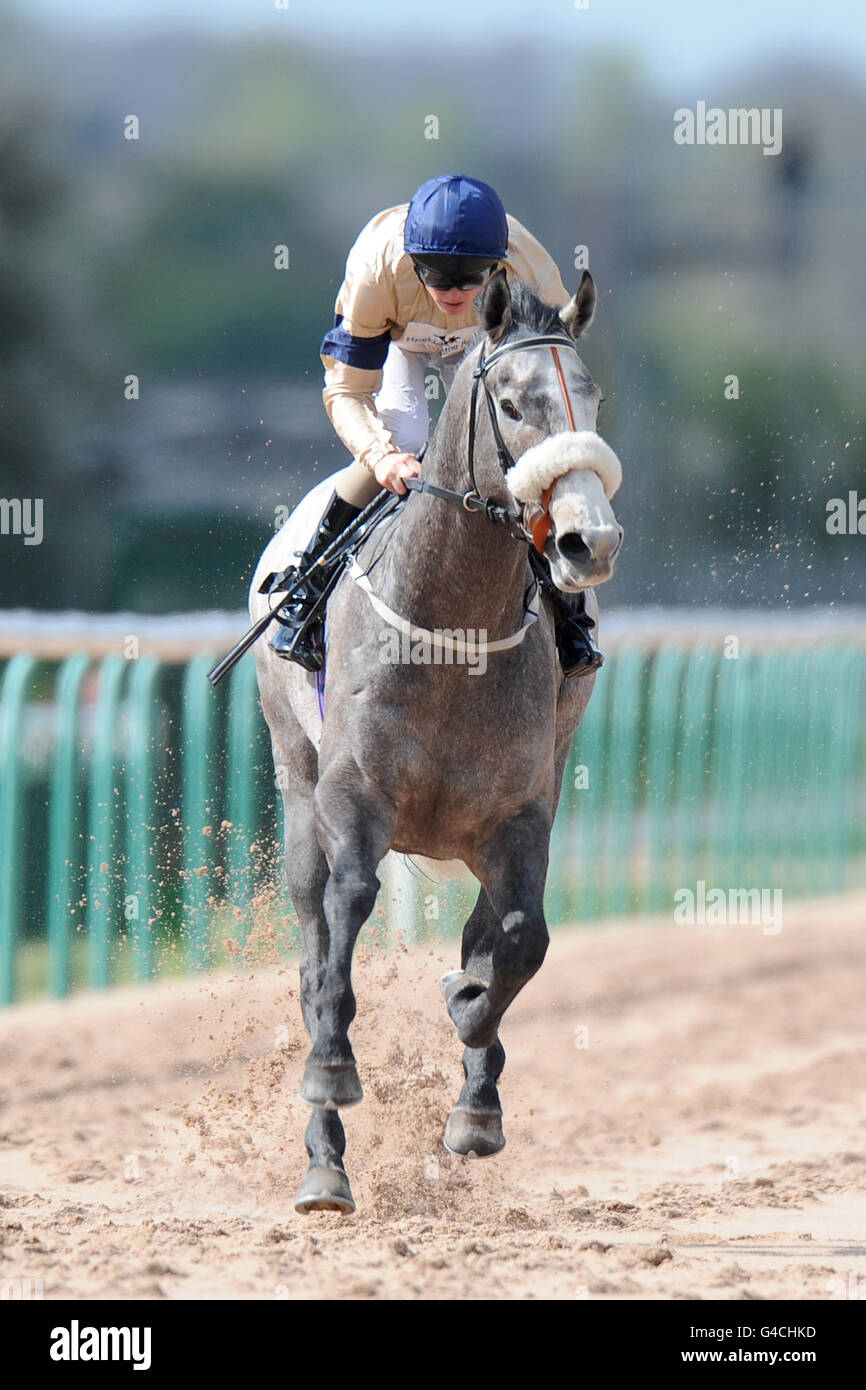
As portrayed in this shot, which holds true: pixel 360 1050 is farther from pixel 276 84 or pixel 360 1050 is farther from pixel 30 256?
pixel 276 84

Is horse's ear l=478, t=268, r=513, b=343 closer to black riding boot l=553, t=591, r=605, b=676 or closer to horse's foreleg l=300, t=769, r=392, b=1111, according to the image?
black riding boot l=553, t=591, r=605, b=676

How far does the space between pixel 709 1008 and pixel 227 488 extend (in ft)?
22.9

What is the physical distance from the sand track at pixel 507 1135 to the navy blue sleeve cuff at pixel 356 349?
7.22 ft

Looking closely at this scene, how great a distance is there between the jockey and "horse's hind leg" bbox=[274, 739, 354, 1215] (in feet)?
2.12

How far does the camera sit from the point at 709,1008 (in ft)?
25.5

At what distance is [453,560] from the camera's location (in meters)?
3.88

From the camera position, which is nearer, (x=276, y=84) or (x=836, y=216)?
(x=276, y=84)

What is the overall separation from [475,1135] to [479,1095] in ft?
0.32

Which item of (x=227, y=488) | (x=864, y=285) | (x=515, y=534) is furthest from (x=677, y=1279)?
(x=864, y=285)

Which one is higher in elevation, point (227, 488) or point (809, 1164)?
point (227, 488)

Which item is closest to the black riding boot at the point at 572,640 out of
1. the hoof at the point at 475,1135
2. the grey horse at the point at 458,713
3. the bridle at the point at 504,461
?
the grey horse at the point at 458,713

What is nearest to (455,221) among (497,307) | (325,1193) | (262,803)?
(497,307)

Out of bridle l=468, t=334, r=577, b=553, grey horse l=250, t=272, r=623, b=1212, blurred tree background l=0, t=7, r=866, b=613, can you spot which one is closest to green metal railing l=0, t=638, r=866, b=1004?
grey horse l=250, t=272, r=623, b=1212

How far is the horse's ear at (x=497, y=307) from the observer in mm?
3641
